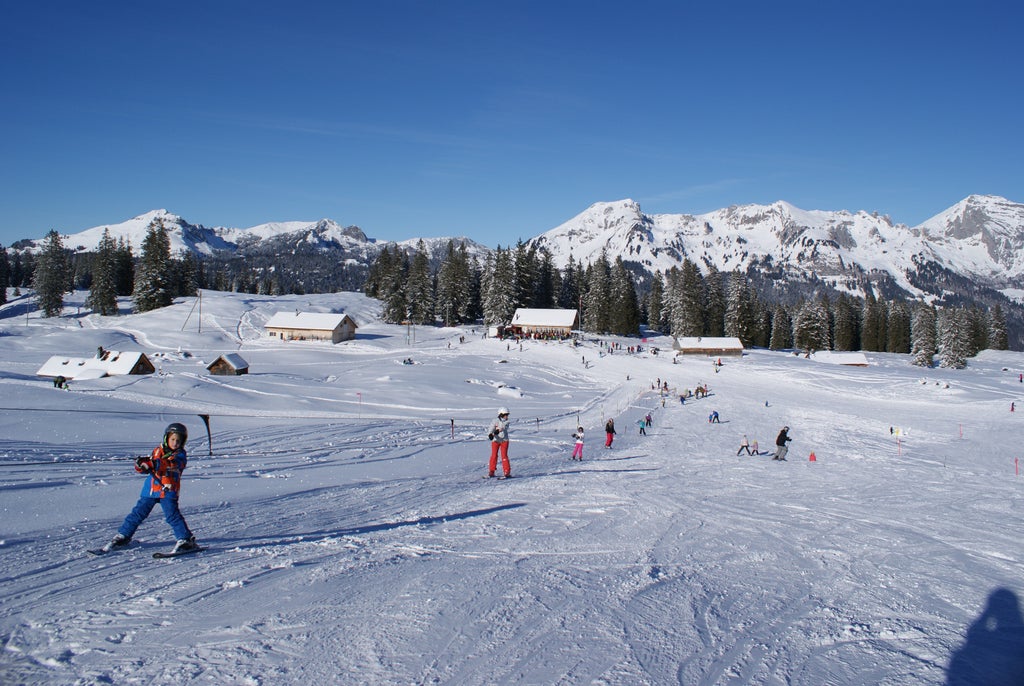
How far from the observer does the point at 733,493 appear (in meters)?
13.7

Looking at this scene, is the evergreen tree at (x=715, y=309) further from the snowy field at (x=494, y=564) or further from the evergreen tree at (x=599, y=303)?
the snowy field at (x=494, y=564)

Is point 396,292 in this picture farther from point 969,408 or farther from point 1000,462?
point 1000,462

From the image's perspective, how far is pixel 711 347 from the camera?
250ft

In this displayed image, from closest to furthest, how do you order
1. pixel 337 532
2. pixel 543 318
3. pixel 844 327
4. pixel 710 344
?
pixel 337 532, pixel 710 344, pixel 543 318, pixel 844 327

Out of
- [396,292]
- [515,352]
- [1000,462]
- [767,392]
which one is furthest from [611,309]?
[1000,462]

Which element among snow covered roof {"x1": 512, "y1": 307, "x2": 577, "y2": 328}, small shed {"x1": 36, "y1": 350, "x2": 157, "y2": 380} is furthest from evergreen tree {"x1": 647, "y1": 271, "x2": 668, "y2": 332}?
small shed {"x1": 36, "y1": 350, "x2": 157, "y2": 380}

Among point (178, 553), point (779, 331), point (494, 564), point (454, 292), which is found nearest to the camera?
point (178, 553)

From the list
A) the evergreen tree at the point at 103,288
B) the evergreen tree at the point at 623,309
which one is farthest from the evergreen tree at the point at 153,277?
the evergreen tree at the point at 623,309

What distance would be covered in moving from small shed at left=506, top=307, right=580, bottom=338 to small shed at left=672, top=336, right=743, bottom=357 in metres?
16.3

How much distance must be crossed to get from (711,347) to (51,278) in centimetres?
10022

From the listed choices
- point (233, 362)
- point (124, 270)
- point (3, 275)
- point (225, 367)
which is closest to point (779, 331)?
point (233, 362)

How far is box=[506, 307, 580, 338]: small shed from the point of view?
8431 cm

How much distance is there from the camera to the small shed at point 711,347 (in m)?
75.6

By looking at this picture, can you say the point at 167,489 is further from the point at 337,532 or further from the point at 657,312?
the point at 657,312
